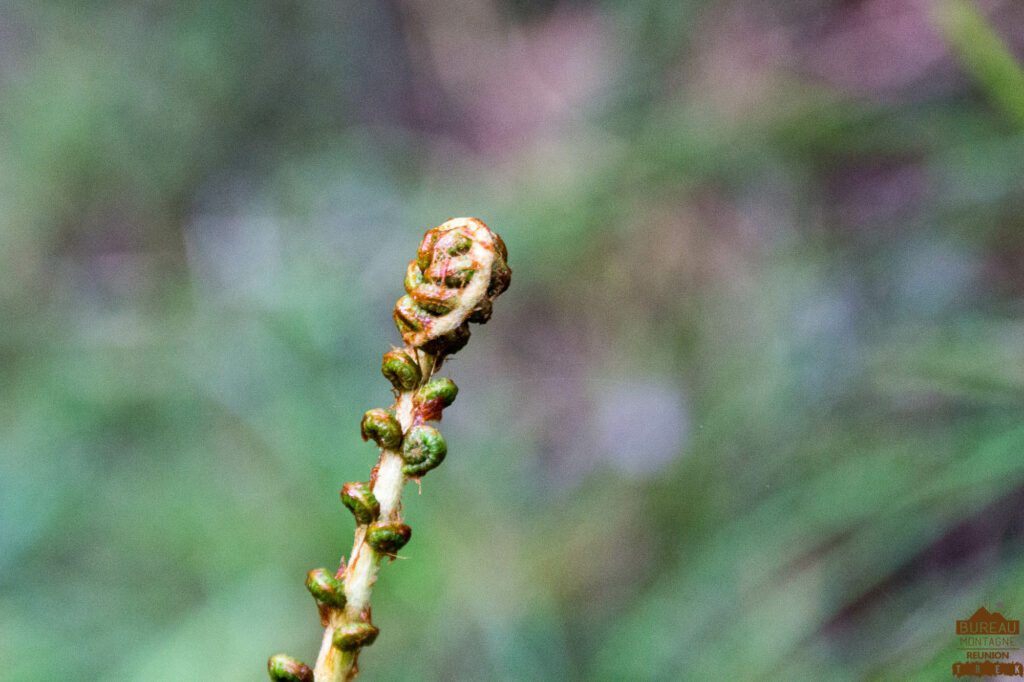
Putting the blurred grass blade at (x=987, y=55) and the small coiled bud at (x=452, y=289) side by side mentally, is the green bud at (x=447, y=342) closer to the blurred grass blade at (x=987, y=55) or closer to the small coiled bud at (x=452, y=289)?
the small coiled bud at (x=452, y=289)

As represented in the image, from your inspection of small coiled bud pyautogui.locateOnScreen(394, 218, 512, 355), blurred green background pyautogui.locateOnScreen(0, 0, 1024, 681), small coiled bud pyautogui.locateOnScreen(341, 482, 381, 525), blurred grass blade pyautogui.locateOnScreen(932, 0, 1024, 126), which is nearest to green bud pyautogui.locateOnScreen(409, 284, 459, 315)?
small coiled bud pyautogui.locateOnScreen(394, 218, 512, 355)

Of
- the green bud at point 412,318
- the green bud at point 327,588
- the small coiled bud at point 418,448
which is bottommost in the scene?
the green bud at point 327,588

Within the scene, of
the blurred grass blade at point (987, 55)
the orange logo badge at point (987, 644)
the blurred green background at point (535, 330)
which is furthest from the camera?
the blurred green background at point (535, 330)

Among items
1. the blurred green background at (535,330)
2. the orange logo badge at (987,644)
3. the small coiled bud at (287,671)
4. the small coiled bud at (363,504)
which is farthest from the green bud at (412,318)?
the blurred green background at (535,330)

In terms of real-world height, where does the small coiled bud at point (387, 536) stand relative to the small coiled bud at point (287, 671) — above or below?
above

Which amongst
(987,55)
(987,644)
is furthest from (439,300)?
(987,55)

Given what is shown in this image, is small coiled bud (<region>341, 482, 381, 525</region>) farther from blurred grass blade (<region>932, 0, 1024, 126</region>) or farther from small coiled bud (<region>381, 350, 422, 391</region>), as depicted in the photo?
blurred grass blade (<region>932, 0, 1024, 126</region>)
